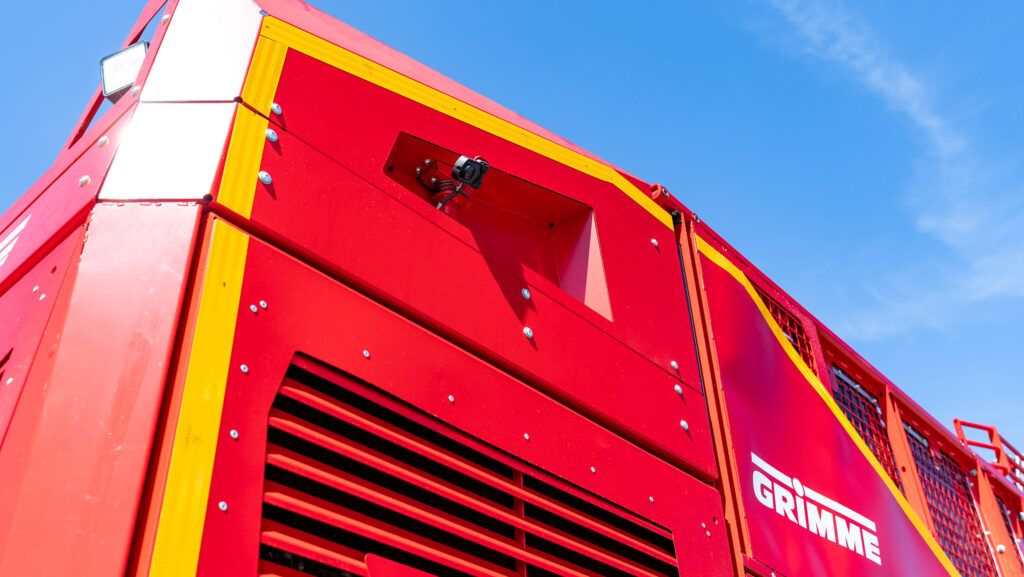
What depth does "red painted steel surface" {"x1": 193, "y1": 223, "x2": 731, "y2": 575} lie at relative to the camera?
5.59 feet

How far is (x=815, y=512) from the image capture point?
142 inches

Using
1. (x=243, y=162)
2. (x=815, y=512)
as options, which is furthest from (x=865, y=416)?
(x=243, y=162)

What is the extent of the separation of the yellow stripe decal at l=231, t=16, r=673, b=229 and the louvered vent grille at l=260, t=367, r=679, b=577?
0.53 metres

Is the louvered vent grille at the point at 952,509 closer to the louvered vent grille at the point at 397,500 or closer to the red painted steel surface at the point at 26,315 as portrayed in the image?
the louvered vent grille at the point at 397,500

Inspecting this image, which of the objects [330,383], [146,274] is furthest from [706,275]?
[146,274]

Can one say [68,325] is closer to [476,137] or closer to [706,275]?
[476,137]

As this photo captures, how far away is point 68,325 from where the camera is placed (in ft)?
5.85

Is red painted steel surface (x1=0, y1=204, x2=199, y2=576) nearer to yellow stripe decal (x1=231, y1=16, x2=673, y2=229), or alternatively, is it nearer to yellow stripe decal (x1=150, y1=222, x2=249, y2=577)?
yellow stripe decal (x1=150, y1=222, x2=249, y2=577)

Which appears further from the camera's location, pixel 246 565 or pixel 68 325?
pixel 68 325

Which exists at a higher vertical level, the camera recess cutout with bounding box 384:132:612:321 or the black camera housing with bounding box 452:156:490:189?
the camera recess cutout with bounding box 384:132:612:321

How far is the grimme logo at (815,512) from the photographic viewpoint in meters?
3.39

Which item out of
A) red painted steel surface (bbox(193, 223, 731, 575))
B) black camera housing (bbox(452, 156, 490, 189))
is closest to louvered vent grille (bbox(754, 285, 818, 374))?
red painted steel surface (bbox(193, 223, 731, 575))

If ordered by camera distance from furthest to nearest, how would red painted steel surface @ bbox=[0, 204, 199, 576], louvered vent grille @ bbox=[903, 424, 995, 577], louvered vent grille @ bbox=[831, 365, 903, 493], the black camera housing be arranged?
louvered vent grille @ bbox=[903, 424, 995, 577] < louvered vent grille @ bbox=[831, 365, 903, 493] < the black camera housing < red painted steel surface @ bbox=[0, 204, 199, 576]

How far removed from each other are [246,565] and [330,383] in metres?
0.47
